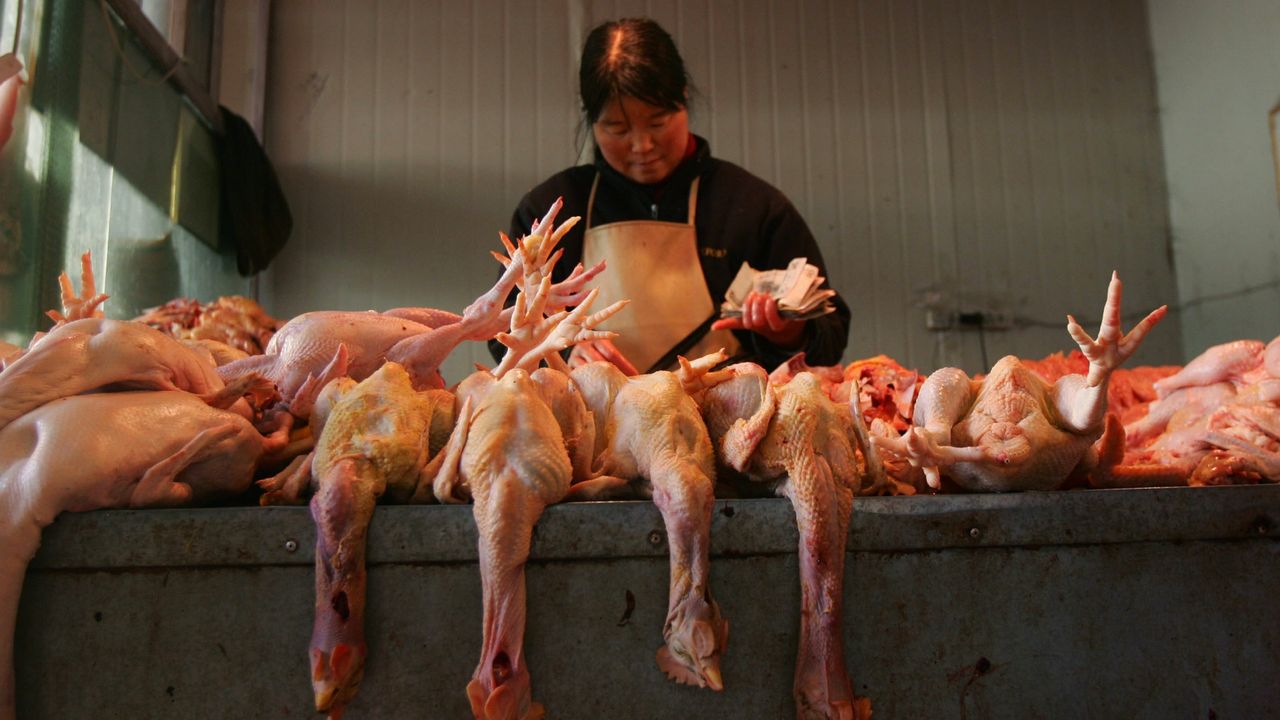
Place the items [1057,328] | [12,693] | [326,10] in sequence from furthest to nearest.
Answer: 1. [1057,328]
2. [326,10]
3. [12,693]

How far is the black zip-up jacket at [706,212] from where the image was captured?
11.2ft

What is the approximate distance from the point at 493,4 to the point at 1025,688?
474 cm

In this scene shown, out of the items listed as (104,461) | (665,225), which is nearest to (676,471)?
(104,461)

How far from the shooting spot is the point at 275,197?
4.63 metres

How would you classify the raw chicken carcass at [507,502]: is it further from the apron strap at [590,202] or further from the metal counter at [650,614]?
the apron strap at [590,202]

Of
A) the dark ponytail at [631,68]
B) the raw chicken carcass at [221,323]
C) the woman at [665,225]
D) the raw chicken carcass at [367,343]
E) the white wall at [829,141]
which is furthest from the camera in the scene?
the white wall at [829,141]

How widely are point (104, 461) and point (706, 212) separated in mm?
2457

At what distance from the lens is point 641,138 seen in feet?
10.5

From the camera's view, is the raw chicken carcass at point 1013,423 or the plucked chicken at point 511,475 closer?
the plucked chicken at point 511,475

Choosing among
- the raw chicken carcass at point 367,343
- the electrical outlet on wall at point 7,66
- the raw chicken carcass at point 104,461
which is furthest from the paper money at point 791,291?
the electrical outlet on wall at point 7,66

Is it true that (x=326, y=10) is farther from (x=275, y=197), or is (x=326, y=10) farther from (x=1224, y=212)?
(x=1224, y=212)

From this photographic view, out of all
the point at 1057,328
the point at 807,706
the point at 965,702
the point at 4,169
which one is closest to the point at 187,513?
the point at 807,706

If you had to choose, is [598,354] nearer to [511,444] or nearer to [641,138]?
[511,444]

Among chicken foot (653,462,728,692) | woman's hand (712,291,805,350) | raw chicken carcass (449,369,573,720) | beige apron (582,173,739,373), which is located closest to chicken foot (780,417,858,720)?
Answer: chicken foot (653,462,728,692)
